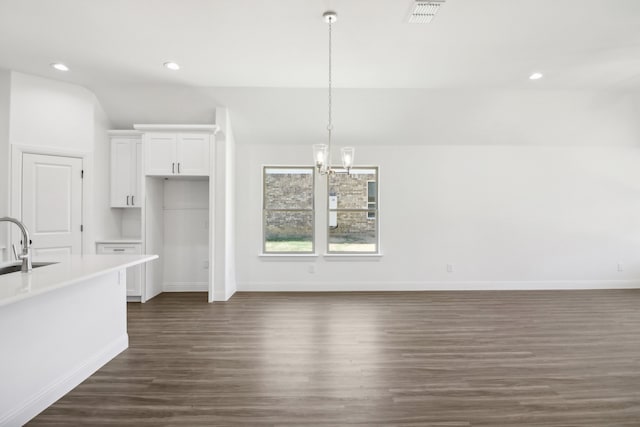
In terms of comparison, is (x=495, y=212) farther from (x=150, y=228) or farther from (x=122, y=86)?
(x=122, y=86)

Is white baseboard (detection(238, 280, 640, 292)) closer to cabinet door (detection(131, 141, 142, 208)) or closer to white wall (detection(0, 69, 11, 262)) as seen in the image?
cabinet door (detection(131, 141, 142, 208))

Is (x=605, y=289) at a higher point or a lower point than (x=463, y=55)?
lower

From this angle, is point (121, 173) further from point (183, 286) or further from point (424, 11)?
point (424, 11)

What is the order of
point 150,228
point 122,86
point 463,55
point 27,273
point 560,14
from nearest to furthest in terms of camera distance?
point 27,273 → point 560,14 → point 463,55 → point 122,86 → point 150,228

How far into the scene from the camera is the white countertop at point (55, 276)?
1756mm

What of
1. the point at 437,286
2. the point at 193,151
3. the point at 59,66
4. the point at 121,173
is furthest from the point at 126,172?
the point at 437,286

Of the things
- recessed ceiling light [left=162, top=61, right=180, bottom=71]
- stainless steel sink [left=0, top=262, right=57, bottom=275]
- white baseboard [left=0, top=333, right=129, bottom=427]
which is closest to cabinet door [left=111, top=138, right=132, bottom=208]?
recessed ceiling light [left=162, top=61, right=180, bottom=71]

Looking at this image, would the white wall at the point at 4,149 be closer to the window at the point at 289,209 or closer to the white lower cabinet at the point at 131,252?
the white lower cabinet at the point at 131,252

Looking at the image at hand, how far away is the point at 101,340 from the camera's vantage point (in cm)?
288

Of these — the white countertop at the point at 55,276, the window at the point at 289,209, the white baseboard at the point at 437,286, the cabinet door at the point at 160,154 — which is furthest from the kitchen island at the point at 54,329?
the window at the point at 289,209

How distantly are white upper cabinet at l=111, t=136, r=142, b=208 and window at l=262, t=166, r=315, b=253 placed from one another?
191 cm

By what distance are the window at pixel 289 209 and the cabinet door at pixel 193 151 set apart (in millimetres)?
1147

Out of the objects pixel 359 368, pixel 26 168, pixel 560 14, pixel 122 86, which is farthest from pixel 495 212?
pixel 26 168

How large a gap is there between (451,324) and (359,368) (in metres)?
1.65
